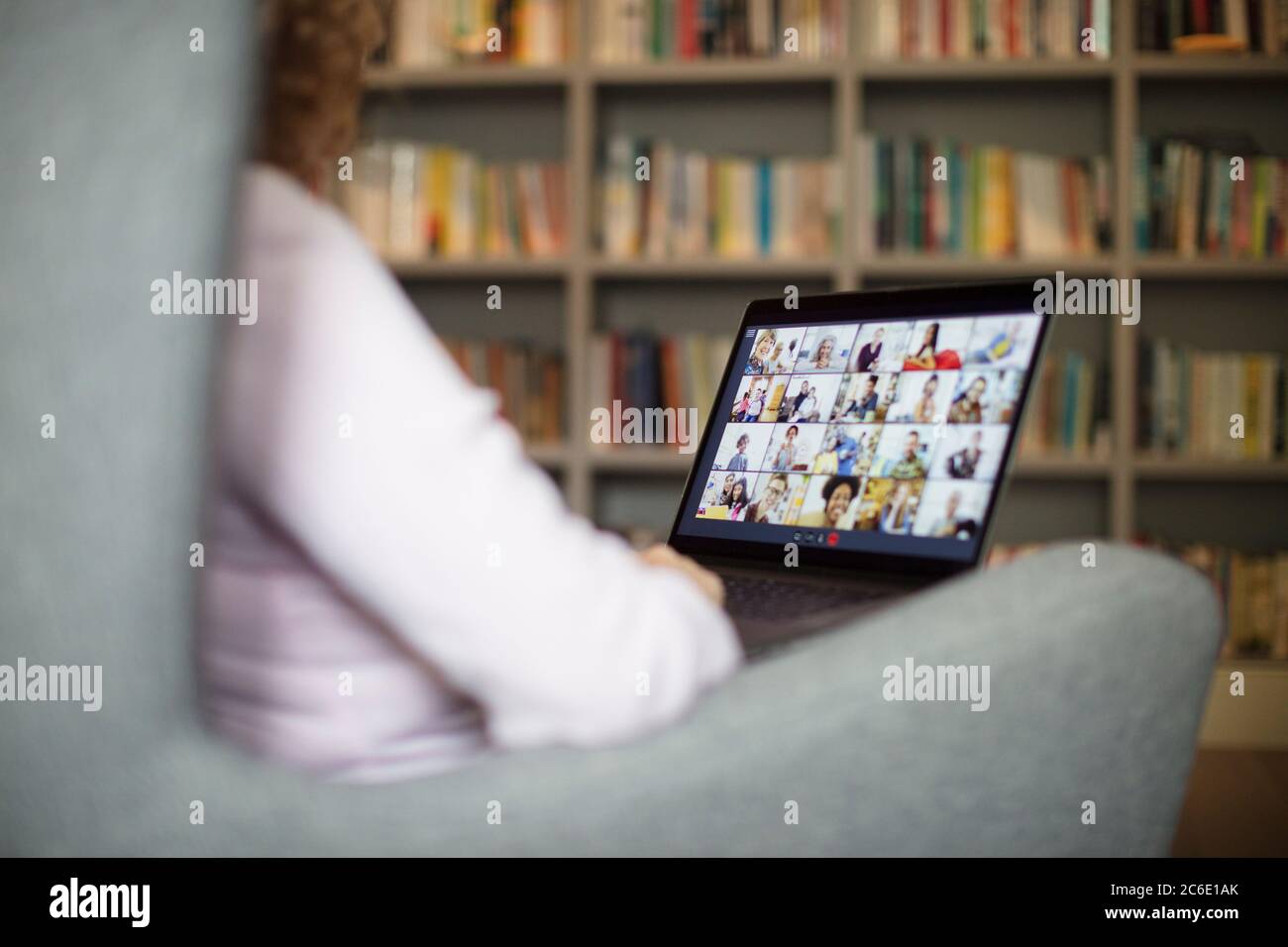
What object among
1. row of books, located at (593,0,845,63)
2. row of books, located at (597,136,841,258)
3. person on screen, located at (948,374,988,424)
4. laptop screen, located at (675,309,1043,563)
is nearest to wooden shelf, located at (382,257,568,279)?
row of books, located at (597,136,841,258)

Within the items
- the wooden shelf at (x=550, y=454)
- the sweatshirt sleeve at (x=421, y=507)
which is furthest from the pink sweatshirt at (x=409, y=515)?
the wooden shelf at (x=550, y=454)

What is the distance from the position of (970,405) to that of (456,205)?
2008mm

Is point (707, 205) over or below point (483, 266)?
over

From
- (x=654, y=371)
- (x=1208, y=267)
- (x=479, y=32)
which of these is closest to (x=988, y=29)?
(x=1208, y=267)

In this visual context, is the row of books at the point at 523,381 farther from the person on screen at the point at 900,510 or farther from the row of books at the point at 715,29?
the person on screen at the point at 900,510

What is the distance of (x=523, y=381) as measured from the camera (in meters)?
2.74

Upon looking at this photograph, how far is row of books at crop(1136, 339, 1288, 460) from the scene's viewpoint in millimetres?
2531

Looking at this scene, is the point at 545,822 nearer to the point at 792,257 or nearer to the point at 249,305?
the point at 249,305

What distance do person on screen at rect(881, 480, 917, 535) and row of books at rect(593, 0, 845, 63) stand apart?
6.25 ft

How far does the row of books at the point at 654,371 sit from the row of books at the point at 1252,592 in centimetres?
81

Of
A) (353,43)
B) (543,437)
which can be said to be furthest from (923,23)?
(353,43)

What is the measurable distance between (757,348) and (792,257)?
1477mm

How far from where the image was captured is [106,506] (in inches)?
17.5

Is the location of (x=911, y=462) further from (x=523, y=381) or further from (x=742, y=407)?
(x=523, y=381)
